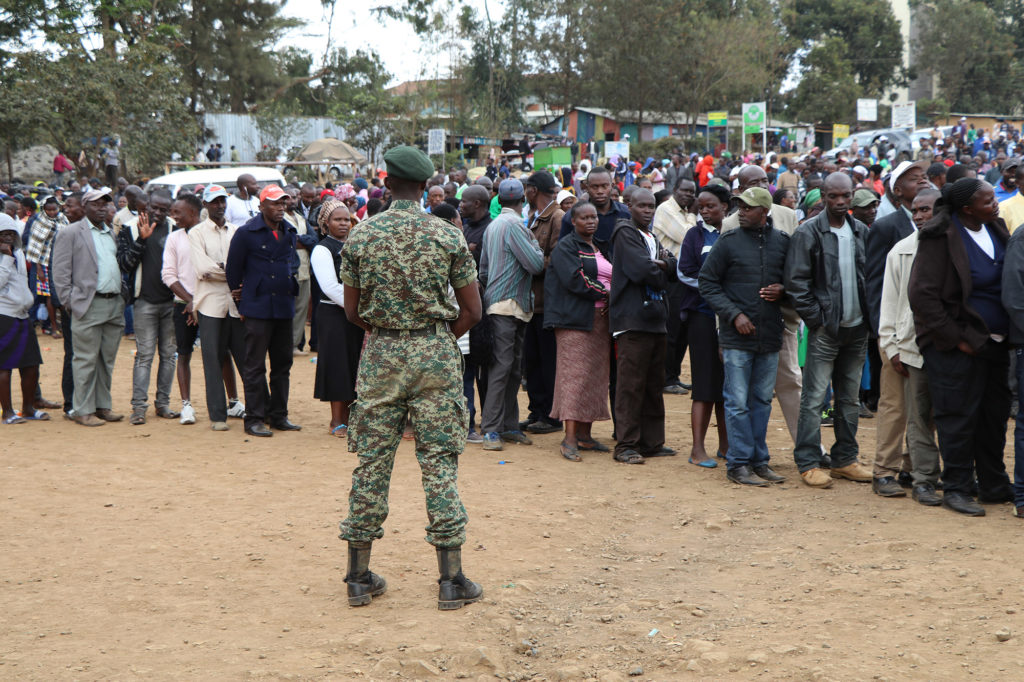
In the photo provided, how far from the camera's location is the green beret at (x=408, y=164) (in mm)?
4699

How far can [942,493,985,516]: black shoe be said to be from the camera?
Answer: 20.5ft

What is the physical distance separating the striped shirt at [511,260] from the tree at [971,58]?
227ft

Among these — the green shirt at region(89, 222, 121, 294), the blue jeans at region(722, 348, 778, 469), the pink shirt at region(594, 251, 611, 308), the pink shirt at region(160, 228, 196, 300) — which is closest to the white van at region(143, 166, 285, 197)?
the green shirt at region(89, 222, 121, 294)

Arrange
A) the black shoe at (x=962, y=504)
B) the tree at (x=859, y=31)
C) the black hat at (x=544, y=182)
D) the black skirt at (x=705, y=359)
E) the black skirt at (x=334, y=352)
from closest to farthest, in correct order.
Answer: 1. the black shoe at (x=962, y=504)
2. the black skirt at (x=705, y=359)
3. the black skirt at (x=334, y=352)
4. the black hat at (x=544, y=182)
5. the tree at (x=859, y=31)

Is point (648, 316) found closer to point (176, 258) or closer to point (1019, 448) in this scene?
point (1019, 448)

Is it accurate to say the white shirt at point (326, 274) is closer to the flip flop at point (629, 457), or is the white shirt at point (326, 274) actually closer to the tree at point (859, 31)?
the flip flop at point (629, 457)

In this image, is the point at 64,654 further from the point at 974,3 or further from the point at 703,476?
the point at 974,3

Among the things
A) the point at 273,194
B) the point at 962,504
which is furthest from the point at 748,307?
the point at 273,194

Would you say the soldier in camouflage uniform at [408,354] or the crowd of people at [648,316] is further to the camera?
the crowd of people at [648,316]

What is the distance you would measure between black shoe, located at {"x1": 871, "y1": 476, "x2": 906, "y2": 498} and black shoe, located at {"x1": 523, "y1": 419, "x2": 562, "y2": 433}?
308cm

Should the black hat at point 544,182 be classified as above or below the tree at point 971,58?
below

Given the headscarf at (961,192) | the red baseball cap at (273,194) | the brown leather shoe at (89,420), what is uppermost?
the red baseball cap at (273,194)

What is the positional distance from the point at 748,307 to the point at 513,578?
280cm

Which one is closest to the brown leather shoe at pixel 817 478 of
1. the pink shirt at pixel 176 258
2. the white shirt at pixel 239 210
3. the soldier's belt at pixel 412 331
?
the soldier's belt at pixel 412 331
